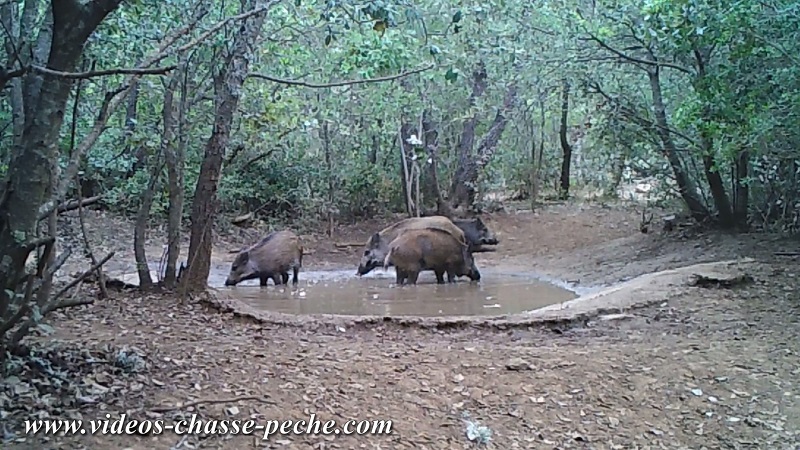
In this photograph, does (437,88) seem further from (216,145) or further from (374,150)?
(216,145)

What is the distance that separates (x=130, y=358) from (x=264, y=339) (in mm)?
1512

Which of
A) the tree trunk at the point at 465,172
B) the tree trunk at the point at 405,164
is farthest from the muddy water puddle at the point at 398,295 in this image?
the tree trunk at the point at 465,172

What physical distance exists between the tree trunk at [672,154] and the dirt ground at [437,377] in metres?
5.50

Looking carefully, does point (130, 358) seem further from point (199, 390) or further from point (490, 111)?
point (490, 111)

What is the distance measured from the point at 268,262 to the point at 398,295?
8.33 feet

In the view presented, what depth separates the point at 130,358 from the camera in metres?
4.75

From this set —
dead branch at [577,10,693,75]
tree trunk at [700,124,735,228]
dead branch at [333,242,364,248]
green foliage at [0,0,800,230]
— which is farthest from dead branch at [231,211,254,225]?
tree trunk at [700,124,735,228]

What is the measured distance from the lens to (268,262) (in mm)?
13312

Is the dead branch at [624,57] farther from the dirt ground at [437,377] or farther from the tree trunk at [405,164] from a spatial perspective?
the tree trunk at [405,164]

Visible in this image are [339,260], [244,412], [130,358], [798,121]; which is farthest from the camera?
[339,260]

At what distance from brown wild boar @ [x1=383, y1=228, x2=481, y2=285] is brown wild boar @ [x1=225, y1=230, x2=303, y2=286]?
1.65 metres

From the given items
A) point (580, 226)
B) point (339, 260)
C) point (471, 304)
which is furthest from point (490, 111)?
point (471, 304)

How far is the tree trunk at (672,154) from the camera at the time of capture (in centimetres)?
1269

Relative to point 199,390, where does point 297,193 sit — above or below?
above
